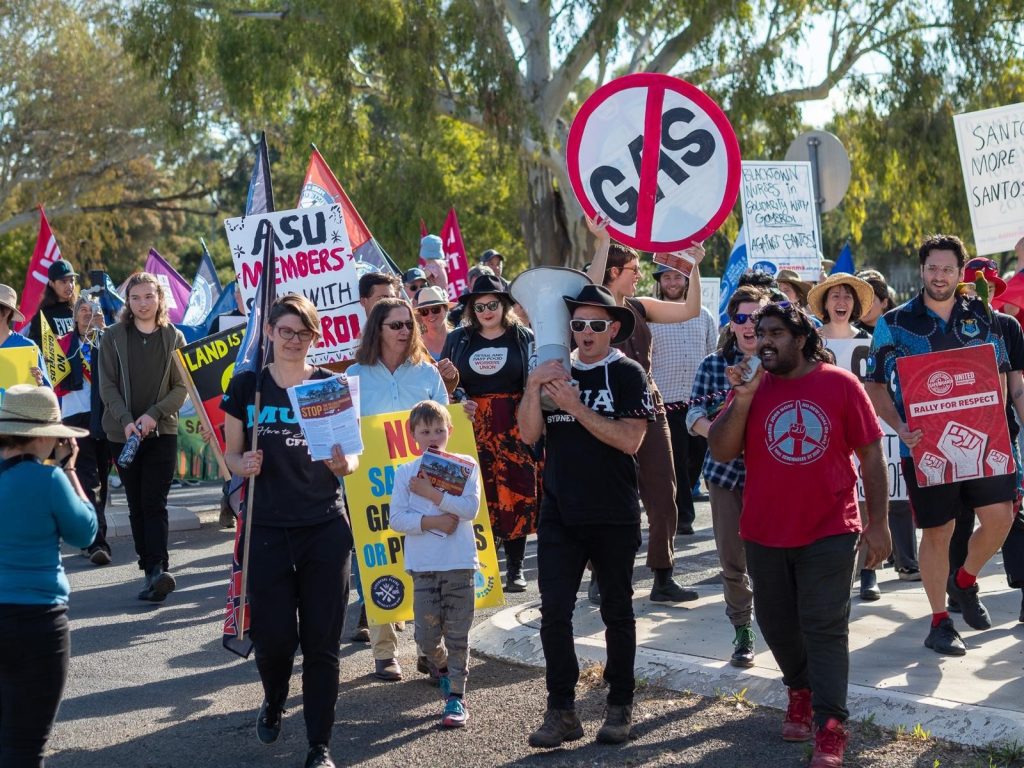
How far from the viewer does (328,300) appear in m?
8.38

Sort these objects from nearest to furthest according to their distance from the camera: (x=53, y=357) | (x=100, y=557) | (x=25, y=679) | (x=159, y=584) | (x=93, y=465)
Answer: (x=25, y=679)
(x=159, y=584)
(x=100, y=557)
(x=93, y=465)
(x=53, y=357)

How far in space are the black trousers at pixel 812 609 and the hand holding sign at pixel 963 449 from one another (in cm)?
162

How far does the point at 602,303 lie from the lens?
18.3 feet

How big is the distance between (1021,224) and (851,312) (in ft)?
4.62

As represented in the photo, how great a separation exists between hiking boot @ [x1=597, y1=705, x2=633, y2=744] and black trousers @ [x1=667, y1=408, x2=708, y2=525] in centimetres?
482

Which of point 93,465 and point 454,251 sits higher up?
point 454,251

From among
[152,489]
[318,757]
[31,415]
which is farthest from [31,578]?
[152,489]

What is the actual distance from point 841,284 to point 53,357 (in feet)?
20.8

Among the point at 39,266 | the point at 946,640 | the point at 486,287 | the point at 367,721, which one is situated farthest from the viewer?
the point at 39,266

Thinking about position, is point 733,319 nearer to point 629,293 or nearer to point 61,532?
point 629,293

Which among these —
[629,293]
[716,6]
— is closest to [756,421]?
[629,293]

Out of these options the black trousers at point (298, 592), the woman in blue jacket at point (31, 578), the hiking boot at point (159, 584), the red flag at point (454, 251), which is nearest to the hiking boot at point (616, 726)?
the black trousers at point (298, 592)

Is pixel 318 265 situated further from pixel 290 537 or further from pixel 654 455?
pixel 290 537

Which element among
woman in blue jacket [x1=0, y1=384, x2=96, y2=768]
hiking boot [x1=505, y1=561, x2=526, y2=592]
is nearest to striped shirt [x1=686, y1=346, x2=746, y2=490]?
hiking boot [x1=505, y1=561, x2=526, y2=592]
